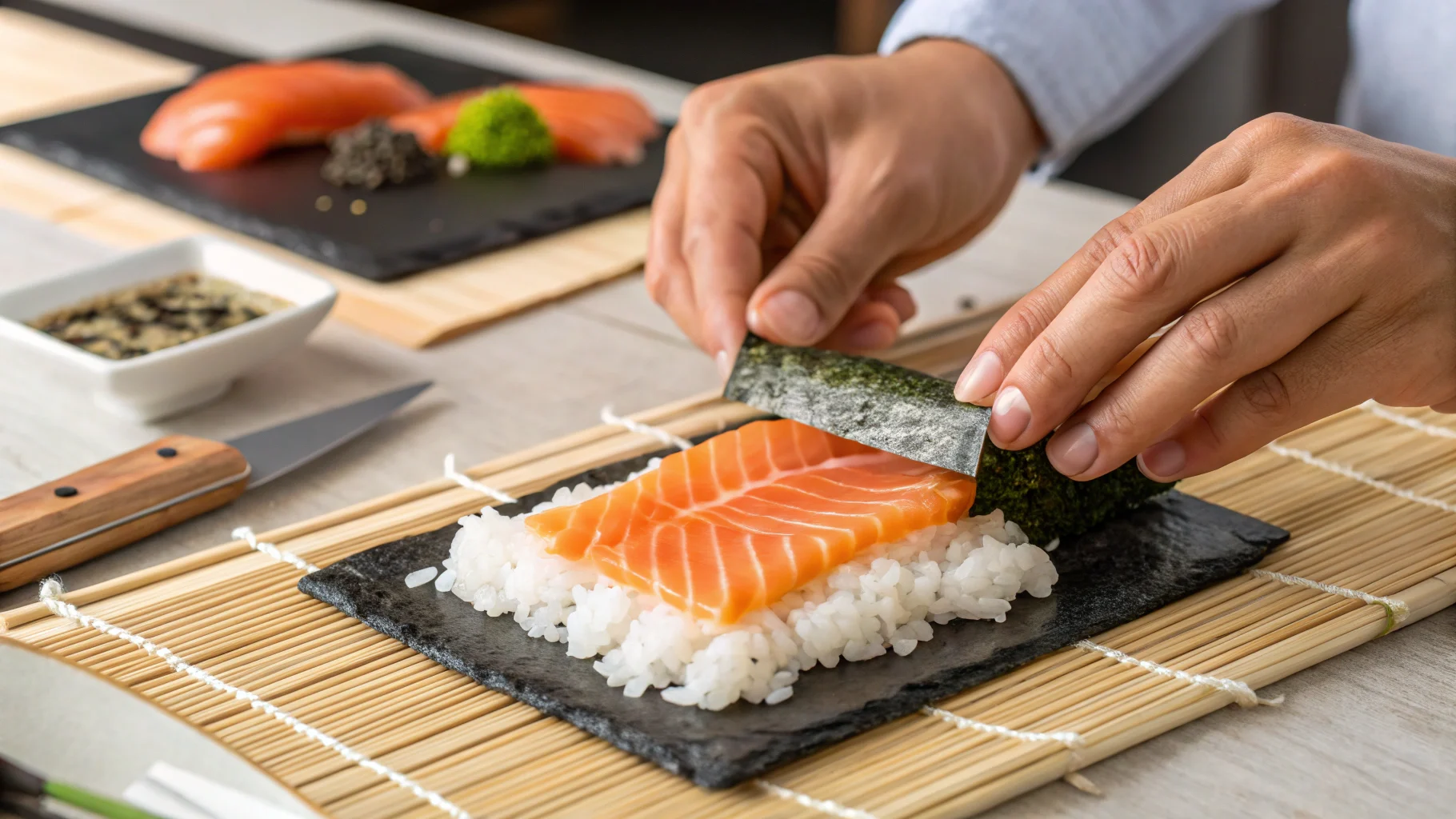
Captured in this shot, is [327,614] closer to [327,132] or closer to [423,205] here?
[423,205]

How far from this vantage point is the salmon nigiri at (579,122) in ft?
9.27

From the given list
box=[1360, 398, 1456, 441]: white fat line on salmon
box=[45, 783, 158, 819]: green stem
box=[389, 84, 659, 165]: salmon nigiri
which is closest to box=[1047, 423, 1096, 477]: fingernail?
box=[1360, 398, 1456, 441]: white fat line on salmon

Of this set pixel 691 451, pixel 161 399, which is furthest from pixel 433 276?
pixel 691 451

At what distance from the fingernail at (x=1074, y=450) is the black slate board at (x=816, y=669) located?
0.12 metres

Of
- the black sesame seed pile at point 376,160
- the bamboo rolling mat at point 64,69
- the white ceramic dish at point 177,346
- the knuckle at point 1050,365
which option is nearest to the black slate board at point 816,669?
the knuckle at point 1050,365

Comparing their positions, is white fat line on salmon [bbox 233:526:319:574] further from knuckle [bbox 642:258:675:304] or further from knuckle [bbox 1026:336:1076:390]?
knuckle [bbox 1026:336:1076:390]

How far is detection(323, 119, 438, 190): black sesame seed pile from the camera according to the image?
2.64 metres

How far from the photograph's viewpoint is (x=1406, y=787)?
1.12 metres

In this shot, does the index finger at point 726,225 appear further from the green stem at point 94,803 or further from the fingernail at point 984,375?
the green stem at point 94,803

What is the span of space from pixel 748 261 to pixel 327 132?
1492 mm

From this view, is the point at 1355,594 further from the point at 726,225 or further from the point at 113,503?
the point at 113,503

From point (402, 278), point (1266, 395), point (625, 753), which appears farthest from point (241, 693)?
point (402, 278)

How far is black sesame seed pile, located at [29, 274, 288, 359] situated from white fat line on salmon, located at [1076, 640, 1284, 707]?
1254mm

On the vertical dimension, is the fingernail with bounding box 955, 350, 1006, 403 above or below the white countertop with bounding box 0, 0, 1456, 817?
above
